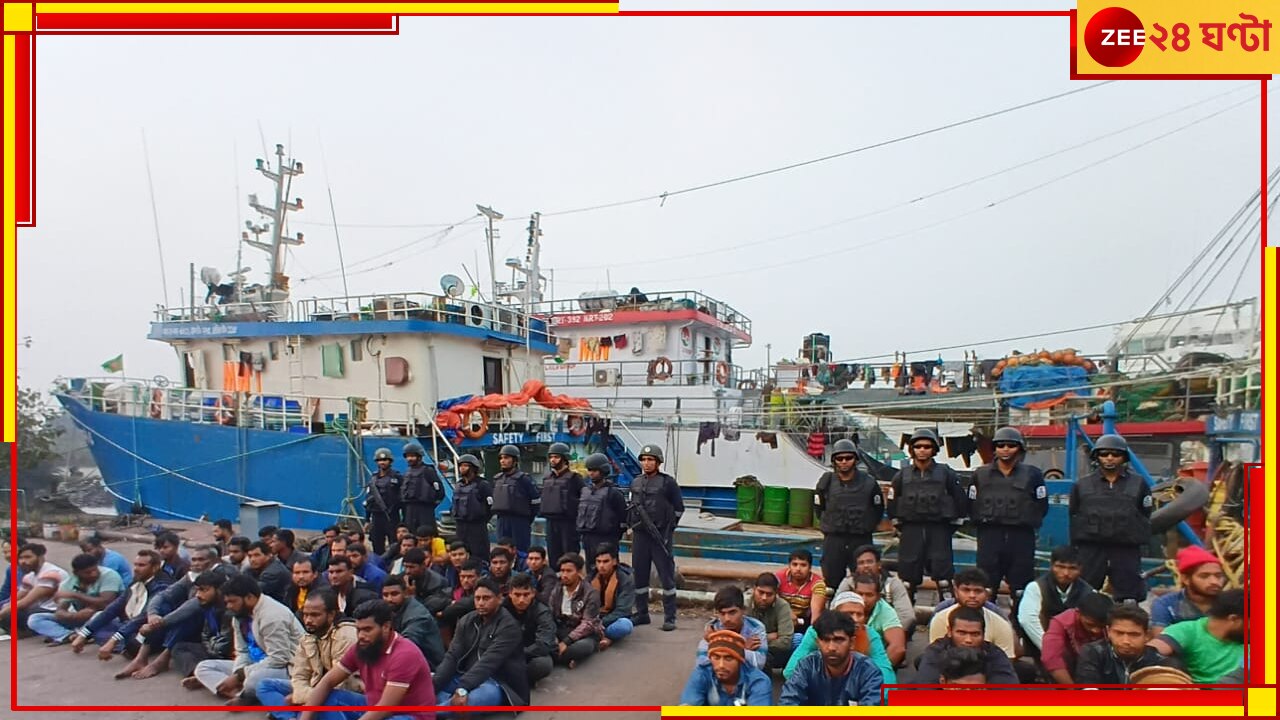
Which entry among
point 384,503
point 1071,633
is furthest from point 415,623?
point 1071,633

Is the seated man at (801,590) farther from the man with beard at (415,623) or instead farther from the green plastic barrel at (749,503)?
the green plastic barrel at (749,503)

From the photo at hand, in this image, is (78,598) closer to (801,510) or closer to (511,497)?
(511,497)

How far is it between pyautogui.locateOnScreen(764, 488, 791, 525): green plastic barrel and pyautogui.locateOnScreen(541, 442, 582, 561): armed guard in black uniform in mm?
4855

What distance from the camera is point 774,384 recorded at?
52.5 feet

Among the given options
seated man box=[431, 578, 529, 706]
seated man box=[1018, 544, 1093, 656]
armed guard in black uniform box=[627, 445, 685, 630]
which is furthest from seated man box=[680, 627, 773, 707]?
armed guard in black uniform box=[627, 445, 685, 630]

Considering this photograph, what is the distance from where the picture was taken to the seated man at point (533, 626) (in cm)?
465

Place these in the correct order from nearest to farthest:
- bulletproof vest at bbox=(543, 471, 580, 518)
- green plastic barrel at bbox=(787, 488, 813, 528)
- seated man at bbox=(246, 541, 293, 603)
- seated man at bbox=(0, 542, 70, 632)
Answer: seated man at bbox=(246, 541, 293, 603) → seated man at bbox=(0, 542, 70, 632) → bulletproof vest at bbox=(543, 471, 580, 518) → green plastic barrel at bbox=(787, 488, 813, 528)

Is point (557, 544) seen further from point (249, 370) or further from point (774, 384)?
point (774, 384)

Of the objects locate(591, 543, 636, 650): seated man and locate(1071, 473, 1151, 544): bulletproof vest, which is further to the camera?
locate(591, 543, 636, 650): seated man

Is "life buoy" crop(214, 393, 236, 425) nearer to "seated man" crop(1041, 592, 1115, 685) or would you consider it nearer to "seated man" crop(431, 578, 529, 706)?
"seated man" crop(431, 578, 529, 706)

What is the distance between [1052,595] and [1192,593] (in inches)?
27.0

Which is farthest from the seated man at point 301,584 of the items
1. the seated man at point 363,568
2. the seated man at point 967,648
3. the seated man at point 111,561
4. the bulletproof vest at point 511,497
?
the seated man at point 967,648

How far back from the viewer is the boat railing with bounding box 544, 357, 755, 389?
53.4 ft

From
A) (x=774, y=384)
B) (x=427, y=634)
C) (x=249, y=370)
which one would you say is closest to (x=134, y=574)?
(x=427, y=634)
